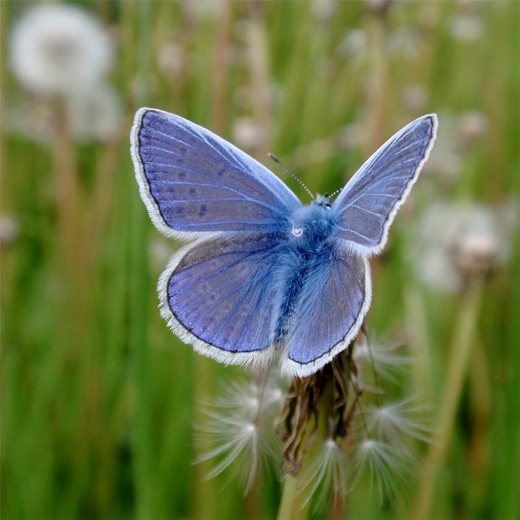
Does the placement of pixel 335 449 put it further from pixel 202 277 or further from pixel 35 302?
pixel 35 302

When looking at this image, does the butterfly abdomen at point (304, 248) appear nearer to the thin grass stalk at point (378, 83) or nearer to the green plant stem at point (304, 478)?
the green plant stem at point (304, 478)

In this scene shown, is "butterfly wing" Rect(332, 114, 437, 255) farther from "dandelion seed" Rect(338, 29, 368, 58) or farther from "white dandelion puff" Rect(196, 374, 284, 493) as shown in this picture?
"dandelion seed" Rect(338, 29, 368, 58)

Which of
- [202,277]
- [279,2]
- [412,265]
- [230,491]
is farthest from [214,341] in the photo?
[279,2]

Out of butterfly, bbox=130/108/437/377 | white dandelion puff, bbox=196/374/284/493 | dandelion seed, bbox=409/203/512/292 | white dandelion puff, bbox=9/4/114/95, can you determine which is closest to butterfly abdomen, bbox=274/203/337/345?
butterfly, bbox=130/108/437/377

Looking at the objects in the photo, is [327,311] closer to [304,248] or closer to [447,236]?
[304,248]

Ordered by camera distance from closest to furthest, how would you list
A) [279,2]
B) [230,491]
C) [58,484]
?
[230,491]
[58,484]
[279,2]
